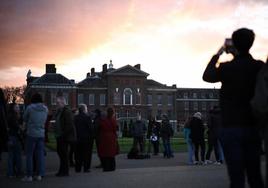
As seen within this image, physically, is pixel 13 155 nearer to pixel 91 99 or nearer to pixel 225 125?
pixel 225 125

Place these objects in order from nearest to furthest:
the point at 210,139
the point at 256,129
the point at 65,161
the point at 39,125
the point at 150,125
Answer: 1. the point at 256,129
2. the point at 39,125
3. the point at 65,161
4. the point at 210,139
5. the point at 150,125

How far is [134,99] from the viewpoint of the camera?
106 metres

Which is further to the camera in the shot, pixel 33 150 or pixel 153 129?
pixel 153 129

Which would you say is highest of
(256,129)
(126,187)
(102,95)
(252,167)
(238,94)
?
(102,95)

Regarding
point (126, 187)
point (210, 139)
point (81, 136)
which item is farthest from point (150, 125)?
point (126, 187)

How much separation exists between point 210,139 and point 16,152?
758 centimetres

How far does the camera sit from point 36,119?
1176 cm

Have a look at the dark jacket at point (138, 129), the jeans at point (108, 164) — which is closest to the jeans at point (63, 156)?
the jeans at point (108, 164)

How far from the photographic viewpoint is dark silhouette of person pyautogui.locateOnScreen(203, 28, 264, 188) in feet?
16.6

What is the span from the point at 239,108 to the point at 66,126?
8.19 meters

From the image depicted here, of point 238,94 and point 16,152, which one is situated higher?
point 238,94

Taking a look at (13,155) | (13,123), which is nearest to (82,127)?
(13,155)

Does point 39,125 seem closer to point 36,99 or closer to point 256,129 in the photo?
point 36,99

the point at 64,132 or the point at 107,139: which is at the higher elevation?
the point at 64,132
